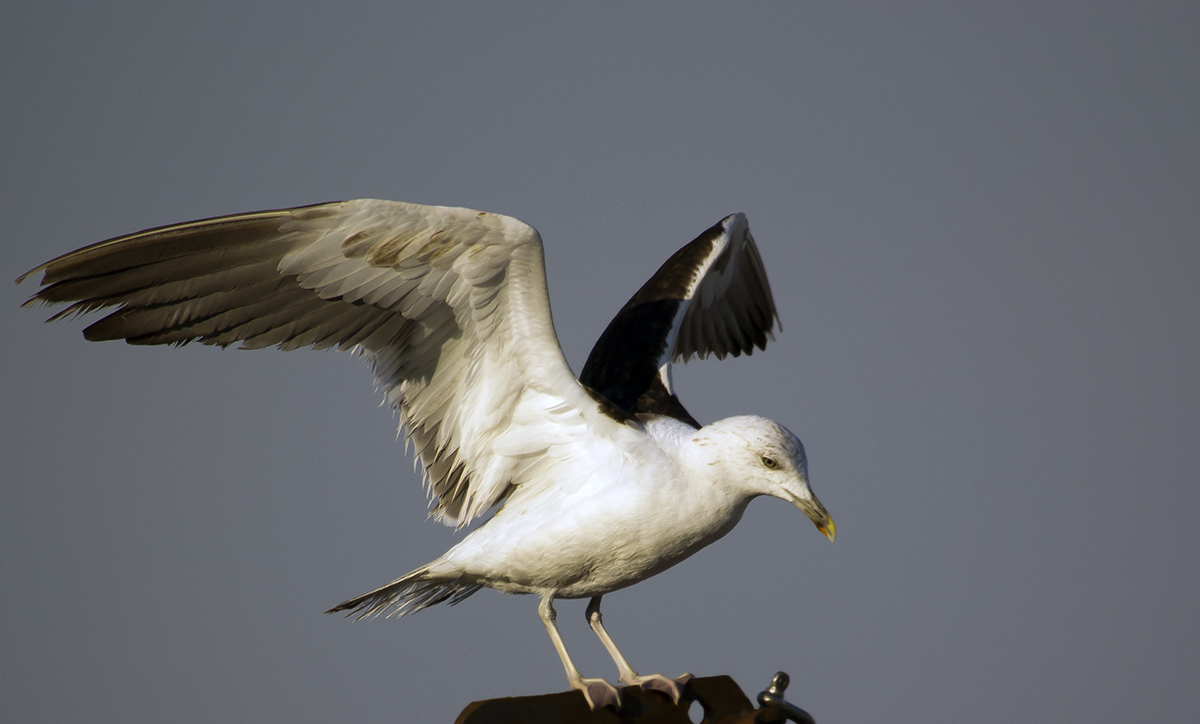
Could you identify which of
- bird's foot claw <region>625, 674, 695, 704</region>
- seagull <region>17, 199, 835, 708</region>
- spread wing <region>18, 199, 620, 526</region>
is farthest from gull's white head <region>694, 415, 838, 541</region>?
bird's foot claw <region>625, 674, 695, 704</region>

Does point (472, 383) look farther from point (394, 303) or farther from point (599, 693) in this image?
point (599, 693)

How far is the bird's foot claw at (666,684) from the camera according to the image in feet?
12.4

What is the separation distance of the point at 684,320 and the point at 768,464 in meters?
2.09

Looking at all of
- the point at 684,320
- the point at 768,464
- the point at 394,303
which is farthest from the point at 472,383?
the point at 684,320

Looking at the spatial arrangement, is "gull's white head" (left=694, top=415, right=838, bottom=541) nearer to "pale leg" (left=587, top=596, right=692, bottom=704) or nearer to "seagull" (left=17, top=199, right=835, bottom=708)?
"seagull" (left=17, top=199, right=835, bottom=708)

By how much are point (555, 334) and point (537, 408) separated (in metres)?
0.32

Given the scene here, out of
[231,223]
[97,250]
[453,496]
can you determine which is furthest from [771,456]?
[97,250]

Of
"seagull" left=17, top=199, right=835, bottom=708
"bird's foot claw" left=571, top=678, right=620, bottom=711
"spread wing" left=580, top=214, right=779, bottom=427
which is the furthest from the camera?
"spread wing" left=580, top=214, right=779, bottom=427

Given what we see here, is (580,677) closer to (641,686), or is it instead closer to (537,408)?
(641,686)

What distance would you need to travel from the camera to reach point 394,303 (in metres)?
3.98

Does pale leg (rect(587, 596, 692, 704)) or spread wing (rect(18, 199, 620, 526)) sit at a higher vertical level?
spread wing (rect(18, 199, 620, 526))

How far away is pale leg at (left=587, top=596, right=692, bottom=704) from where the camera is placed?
3.80 meters

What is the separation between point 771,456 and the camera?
3816 millimetres

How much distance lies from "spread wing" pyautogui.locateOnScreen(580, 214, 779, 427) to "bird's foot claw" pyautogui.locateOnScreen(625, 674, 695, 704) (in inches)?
45.9
